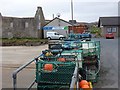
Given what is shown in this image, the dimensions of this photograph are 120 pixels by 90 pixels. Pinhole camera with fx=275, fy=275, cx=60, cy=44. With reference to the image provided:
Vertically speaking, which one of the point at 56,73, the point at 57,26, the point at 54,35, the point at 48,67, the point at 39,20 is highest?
the point at 39,20

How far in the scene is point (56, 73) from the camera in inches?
312

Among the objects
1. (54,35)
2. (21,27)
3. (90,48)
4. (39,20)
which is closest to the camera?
(90,48)

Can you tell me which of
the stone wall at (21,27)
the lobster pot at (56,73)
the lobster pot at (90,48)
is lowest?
the lobster pot at (56,73)

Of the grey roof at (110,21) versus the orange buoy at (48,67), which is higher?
the grey roof at (110,21)

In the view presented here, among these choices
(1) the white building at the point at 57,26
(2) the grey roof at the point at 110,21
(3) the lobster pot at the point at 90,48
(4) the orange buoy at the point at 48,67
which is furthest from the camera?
(2) the grey roof at the point at 110,21

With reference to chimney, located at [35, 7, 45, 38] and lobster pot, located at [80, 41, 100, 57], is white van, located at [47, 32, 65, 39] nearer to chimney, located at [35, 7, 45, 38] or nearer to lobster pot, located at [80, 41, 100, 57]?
chimney, located at [35, 7, 45, 38]

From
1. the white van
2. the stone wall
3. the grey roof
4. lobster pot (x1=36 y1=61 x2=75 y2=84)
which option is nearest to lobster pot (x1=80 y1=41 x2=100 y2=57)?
lobster pot (x1=36 y1=61 x2=75 y2=84)

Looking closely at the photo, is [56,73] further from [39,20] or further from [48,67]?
[39,20]

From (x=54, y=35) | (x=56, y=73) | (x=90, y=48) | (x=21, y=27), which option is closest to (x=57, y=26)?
(x=54, y=35)

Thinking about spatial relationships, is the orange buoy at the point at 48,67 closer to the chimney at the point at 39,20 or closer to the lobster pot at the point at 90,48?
the lobster pot at the point at 90,48

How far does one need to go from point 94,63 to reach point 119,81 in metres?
1.41

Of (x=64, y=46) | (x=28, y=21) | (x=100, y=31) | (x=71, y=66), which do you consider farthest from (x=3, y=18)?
(x=71, y=66)

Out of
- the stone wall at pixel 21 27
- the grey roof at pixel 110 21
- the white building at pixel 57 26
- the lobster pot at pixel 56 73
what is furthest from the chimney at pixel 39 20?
the lobster pot at pixel 56 73

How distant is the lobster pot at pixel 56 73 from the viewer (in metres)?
7.87
